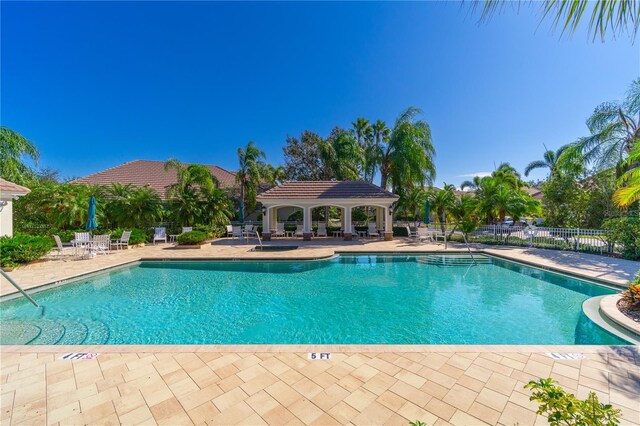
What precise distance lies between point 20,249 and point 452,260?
1860 centimetres

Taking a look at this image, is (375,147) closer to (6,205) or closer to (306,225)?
(306,225)

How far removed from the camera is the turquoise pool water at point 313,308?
215 inches

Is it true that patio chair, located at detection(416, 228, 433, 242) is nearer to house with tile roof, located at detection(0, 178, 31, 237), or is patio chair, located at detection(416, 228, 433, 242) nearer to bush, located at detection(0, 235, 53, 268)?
bush, located at detection(0, 235, 53, 268)

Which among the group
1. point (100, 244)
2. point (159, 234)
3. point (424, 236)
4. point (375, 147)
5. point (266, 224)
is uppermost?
point (375, 147)

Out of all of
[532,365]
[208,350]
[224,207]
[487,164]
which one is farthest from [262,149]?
[487,164]

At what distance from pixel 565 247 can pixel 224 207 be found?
72.6ft

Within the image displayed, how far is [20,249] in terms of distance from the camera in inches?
404

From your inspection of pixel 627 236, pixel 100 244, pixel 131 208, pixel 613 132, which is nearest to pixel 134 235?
pixel 100 244

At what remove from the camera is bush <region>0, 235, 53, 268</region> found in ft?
32.4

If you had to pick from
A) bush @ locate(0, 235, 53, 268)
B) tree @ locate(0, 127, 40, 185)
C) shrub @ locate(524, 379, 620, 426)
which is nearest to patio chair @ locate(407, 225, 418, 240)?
shrub @ locate(524, 379, 620, 426)

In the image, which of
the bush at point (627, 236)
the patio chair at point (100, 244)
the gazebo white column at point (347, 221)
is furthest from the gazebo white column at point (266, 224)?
the bush at point (627, 236)

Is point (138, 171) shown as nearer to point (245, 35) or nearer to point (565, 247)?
point (245, 35)

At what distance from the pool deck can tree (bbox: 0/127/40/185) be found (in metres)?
18.0

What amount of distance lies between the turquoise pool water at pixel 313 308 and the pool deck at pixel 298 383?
4.13 feet
